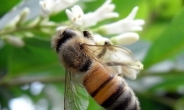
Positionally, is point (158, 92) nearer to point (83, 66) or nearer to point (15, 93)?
point (15, 93)

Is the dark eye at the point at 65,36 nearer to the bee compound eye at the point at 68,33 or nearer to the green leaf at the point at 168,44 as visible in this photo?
the bee compound eye at the point at 68,33

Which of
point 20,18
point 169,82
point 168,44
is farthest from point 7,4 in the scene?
point 169,82

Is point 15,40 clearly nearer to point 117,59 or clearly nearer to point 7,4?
point 7,4

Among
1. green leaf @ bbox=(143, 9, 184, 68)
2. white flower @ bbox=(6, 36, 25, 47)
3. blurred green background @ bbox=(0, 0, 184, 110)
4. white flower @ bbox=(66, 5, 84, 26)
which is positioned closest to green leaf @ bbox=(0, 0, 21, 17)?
blurred green background @ bbox=(0, 0, 184, 110)

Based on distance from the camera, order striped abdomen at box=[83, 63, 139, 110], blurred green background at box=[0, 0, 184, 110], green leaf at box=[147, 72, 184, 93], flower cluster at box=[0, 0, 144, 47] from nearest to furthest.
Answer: striped abdomen at box=[83, 63, 139, 110] → flower cluster at box=[0, 0, 144, 47] → blurred green background at box=[0, 0, 184, 110] → green leaf at box=[147, 72, 184, 93]

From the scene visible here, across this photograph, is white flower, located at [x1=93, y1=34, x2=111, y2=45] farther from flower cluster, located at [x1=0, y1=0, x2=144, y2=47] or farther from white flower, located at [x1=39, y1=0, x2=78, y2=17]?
white flower, located at [x1=39, y1=0, x2=78, y2=17]
